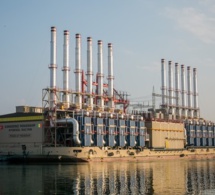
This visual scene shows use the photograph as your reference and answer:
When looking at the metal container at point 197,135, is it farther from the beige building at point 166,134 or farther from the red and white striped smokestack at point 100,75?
the red and white striped smokestack at point 100,75

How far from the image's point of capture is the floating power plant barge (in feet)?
373

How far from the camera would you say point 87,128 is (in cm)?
11606

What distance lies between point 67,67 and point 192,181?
221 ft

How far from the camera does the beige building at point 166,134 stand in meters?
145

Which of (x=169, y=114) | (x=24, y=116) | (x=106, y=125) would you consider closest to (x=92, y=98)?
(x=106, y=125)

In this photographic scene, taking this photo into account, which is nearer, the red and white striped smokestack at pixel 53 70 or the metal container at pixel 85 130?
the metal container at pixel 85 130

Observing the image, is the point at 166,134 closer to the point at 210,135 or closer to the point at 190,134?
the point at 190,134

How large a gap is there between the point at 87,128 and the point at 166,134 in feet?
146

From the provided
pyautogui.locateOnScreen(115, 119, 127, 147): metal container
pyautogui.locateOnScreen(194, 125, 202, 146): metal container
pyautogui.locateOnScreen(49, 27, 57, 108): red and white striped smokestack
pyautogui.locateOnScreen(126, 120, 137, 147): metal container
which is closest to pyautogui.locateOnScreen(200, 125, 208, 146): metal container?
pyautogui.locateOnScreen(194, 125, 202, 146): metal container

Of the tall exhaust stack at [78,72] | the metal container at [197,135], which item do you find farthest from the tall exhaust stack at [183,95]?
the tall exhaust stack at [78,72]

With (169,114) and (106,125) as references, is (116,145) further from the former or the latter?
(169,114)

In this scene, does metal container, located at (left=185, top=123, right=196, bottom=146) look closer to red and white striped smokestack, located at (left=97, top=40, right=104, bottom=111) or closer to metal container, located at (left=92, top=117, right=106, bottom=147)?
red and white striped smokestack, located at (left=97, top=40, right=104, bottom=111)

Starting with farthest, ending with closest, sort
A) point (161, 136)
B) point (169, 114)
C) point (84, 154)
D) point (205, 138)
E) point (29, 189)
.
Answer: point (205, 138), point (169, 114), point (161, 136), point (84, 154), point (29, 189)

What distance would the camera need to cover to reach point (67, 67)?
121 m
